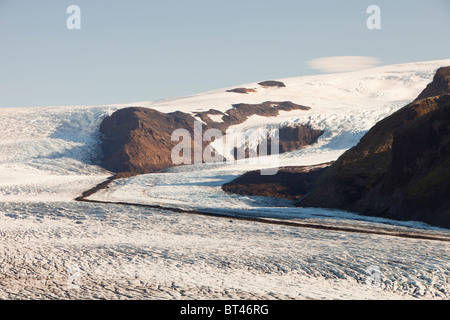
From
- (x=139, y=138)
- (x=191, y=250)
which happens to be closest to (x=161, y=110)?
(x=139, y=138)

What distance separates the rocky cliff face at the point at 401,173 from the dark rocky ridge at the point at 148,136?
33.7 m

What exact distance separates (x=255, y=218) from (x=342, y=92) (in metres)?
89.6

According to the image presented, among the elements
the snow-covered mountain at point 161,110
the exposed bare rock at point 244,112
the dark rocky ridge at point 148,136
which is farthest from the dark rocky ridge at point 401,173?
the exposed bare rock at point 244,112

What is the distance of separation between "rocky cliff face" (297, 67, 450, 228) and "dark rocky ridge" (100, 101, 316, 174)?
111 feet

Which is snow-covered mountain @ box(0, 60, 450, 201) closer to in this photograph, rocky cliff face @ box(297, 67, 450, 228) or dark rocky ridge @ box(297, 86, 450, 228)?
rocky cliff face @ box(297, 67, 450, 228)

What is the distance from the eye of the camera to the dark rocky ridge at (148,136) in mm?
64688

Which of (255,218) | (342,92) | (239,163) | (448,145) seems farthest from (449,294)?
(342,92)

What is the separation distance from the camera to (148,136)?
70562 millimetres

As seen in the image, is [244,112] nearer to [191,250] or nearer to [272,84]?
[272,84]

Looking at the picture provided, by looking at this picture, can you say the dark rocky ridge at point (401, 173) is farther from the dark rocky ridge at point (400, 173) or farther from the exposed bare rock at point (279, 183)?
the exposed bare rock at point (279, 183)

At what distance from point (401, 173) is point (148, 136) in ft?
158

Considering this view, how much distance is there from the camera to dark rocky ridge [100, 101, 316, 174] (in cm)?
6469

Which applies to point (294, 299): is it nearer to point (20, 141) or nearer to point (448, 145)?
point (448, 145)

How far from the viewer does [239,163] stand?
5750 cm
